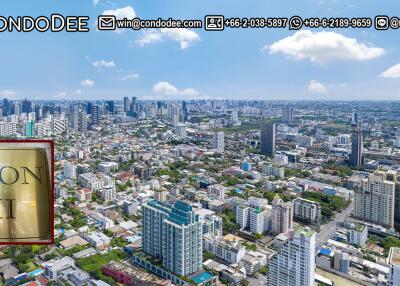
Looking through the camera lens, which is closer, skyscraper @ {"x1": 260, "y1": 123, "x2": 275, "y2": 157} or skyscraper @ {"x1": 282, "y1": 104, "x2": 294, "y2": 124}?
skyscraper @ {"x1": 260, "y1": 123, "x2": 275, "y2": 157}

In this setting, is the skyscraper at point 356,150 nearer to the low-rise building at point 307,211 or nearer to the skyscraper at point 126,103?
the low-rise building at point 307,211

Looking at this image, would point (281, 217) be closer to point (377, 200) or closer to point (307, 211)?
point (307, 211)

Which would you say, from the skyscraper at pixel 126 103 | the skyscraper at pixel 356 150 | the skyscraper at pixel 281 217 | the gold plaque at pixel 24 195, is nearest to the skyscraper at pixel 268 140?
the skyscraper at pixel 356 150

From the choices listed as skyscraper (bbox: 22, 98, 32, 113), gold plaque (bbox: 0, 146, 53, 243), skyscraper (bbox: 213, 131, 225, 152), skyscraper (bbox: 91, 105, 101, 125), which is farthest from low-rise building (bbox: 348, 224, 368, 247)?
skyscraper (bbox: 22, 98, 32, 113)

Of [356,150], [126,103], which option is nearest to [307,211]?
[356,150]

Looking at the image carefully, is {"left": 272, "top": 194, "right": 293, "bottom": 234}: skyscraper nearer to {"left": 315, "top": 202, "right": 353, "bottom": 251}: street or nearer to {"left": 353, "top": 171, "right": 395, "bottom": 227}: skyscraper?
{"left": 315, "top": 202, "right": 353, "bottom": 251}: street

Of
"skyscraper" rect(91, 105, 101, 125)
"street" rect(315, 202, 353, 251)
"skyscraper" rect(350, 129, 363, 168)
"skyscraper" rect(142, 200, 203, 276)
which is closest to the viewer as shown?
"skyscraper" rect(142, 200, 203, 276)

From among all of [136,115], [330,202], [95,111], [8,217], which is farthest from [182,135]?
[8,217]

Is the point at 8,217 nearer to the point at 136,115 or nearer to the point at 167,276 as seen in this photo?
the point at 167,276

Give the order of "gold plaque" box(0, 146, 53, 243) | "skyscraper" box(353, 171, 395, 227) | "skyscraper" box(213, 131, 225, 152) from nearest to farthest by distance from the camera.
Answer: "gold plaque" box(0, 146, 53, 243) → "skyscraper" box(353, 171, 395, 227) → "skyscraper" box(213, 131, 225, 152)
